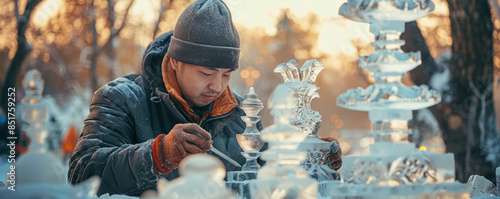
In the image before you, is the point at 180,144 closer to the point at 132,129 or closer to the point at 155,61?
the point at 132,129

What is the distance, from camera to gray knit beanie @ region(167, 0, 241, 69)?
3066 mm

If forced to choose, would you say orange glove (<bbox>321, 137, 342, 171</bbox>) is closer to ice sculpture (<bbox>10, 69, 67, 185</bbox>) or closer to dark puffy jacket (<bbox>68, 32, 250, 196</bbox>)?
dark puffy jacket (<bbox>68, 32, 250, 196</bbox>)

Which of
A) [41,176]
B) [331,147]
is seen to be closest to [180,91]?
[331,147]

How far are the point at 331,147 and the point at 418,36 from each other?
457 cm

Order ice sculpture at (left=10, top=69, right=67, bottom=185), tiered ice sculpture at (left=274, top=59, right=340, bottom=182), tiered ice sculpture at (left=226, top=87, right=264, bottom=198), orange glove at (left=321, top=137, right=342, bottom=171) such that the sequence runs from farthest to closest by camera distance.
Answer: orange glove at (left=321, top=137, right=342, bottom=171)
tiered ice sculpture at (left=274, top=59, right=340, bottom=182)
tiered ice sculpture at (left=226, top=87, right=264, bottom=198)
ice sculpture at (left=10, top=69, right=67, bottom=185)

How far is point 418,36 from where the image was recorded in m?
6.50

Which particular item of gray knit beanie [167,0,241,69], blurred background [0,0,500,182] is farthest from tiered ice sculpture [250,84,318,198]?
blurred background [0,0,500,182]

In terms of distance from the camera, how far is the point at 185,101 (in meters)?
3.09

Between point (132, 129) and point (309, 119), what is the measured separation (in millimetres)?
1143

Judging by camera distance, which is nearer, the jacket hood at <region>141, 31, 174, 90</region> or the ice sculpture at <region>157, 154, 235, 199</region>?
the ice sculpture at <region>157, 154, 235, 199</region>

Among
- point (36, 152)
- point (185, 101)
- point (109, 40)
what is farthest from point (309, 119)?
point (109, 40)

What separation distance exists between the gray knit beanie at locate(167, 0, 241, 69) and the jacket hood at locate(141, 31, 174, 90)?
185 mm

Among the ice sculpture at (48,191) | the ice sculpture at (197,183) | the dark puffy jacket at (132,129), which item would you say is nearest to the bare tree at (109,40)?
the dark puffy jacket at (132,129)

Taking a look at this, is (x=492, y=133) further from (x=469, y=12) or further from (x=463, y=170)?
(x=469, y=12)
